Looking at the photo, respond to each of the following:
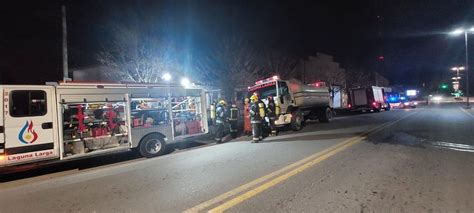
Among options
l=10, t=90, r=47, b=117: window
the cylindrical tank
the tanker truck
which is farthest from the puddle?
l=10, t=90, r=47, b=117: window

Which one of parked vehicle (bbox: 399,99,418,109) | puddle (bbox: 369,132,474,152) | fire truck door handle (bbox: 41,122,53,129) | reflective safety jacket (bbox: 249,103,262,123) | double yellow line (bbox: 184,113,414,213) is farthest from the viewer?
parked vehicle (bbox: 399,99,418,109)

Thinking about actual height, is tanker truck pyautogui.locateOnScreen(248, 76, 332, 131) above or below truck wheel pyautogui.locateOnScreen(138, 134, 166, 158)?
above

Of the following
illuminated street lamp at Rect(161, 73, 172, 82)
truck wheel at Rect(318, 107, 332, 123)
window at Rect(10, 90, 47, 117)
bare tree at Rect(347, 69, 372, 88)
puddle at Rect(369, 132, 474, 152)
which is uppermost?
bare tree at Rect(347, 69, 372, 88)

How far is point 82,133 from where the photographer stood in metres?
8.12

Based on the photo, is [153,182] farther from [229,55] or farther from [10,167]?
[229,55]

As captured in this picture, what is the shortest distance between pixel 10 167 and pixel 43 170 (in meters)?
0.93

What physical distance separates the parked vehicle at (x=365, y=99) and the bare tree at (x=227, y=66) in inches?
392

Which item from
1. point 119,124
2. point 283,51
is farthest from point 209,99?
point 283,51

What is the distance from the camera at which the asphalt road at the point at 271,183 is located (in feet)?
15.2

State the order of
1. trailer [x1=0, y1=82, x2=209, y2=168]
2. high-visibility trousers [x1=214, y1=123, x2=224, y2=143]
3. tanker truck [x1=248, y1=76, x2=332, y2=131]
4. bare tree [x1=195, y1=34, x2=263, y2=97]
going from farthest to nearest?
bare tree [x1=195, y1=34, x2=263, y2=97] < tanker truck [x1=248, y1=76, x2=332, y2=131] < high-visibility trousers [x1=214, y1=123, x2=224, y2=143] < trailer [x1=0, y1=82, x2=209, y2=168]

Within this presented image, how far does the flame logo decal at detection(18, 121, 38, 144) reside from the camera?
23.1 ft

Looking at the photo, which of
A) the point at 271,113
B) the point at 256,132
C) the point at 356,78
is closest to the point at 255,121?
the point at 256,132

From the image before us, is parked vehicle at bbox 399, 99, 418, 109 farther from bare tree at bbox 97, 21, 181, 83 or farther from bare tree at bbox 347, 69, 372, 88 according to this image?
bare tree at bbox 97, 21, 181, 83

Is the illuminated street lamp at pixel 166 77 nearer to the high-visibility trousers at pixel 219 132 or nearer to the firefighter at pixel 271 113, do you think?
the firefighter at pixel 271 113
